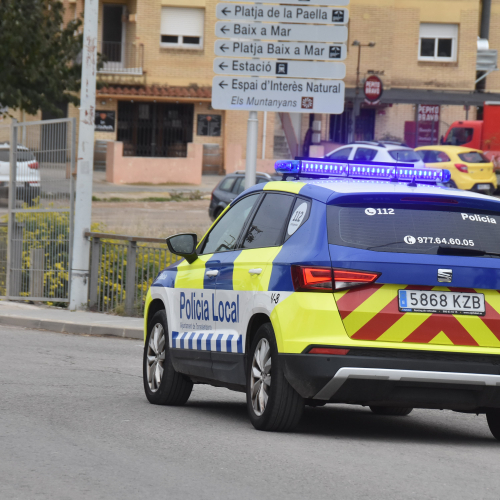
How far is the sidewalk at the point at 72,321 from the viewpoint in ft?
47.1

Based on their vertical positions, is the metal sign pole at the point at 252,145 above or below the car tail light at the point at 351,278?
above

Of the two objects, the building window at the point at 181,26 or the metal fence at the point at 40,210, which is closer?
the metal fence at the point at 40,210

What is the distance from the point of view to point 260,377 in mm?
7109

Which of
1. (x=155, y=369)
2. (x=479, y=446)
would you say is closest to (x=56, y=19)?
(x=155, y=369)

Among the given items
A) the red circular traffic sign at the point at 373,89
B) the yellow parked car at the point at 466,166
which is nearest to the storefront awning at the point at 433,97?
the red circular traffic sign at the point at 373,89

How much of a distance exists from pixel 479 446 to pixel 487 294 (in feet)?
3.54

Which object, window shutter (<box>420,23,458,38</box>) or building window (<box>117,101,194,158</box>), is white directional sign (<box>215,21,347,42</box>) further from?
window shutter (<box>420,23,458,38</box>)

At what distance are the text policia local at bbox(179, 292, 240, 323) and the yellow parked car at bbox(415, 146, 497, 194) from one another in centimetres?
2599

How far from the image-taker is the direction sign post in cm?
1548

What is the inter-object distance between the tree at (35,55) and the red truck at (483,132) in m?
15.5

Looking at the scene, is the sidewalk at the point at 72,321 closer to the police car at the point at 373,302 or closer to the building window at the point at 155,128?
the police car at the point at 373,302

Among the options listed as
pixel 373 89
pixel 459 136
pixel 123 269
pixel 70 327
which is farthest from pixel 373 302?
pixel 459 136

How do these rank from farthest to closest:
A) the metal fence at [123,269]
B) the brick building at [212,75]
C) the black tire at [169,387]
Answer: the brick building at [212,75], the metal fence at [123,269], the black tire at [169,387]

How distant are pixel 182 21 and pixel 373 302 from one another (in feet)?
133
